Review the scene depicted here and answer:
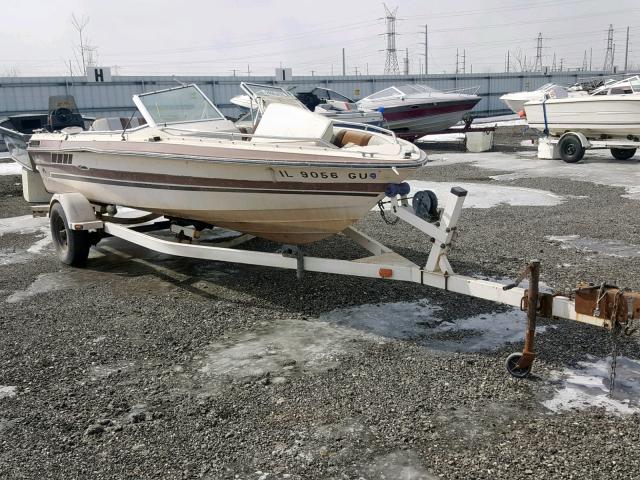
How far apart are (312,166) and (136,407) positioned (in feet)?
7.21

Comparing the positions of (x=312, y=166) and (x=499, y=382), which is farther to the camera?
(x=312, y=166)

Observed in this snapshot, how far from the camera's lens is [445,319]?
496cm

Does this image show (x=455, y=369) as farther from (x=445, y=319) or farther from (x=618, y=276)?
(x=618, y=276)

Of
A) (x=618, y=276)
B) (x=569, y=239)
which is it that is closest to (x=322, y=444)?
(x=618, y=276)

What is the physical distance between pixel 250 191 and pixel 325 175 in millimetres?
758

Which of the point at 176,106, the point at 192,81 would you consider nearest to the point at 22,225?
the point at 176,106

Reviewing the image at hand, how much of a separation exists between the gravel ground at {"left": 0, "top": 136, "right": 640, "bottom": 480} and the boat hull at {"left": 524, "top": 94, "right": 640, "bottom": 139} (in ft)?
28.5

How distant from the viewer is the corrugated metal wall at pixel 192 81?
21.0 m

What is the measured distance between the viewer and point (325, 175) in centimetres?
488

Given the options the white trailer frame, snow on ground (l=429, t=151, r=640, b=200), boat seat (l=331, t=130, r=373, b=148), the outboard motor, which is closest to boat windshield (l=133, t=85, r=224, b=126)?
boat seat (l=331, t=130, r=373, b=148)

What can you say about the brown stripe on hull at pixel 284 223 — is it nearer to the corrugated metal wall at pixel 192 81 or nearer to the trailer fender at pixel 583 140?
the trailer fender at pixel 583 140

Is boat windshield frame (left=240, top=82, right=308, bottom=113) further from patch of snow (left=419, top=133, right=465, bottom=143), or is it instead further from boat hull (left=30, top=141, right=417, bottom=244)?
patch of snow (left=419, top=133, right=465, bottom=143)

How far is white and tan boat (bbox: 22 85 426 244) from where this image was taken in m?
4.88

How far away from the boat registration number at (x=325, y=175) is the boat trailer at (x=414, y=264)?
0.26 meters
